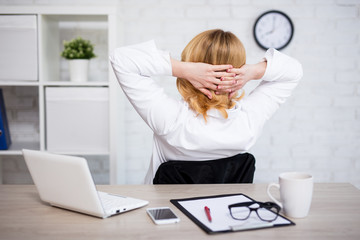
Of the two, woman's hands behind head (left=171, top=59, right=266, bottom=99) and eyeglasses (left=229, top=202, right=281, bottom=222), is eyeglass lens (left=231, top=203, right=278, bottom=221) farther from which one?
woman's hands behind head (left=171, top=59, right=266, bottom=99)

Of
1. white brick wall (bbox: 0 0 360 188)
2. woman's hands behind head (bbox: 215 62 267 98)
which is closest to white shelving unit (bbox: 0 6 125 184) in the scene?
white brick wall (bbox: 0 0 360 188)

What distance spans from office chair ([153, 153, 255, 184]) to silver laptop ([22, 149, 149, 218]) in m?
0.22

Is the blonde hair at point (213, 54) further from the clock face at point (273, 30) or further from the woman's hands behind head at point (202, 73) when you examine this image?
the clock face at point (273, 30)

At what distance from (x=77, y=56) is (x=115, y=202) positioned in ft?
4.76

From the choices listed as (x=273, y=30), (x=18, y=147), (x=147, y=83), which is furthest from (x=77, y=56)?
(x=273, y=30)

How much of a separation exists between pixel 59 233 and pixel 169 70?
66 centimetres

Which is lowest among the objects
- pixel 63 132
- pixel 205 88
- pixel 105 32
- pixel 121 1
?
pixel 63 132

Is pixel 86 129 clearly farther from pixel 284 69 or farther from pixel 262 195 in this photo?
pixel 262 195

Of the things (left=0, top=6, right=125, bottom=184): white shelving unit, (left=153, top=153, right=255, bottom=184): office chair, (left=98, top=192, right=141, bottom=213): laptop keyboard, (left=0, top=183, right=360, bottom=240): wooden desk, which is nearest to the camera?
(left=0, top=183, right=360, bottom=240): wooden desk

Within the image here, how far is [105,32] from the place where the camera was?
250 cm

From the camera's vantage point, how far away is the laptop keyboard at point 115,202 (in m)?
0.89

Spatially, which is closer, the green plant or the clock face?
the green plant

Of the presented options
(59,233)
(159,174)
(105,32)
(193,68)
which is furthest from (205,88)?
(105,32)

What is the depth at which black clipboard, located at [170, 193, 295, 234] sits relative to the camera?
79cm
